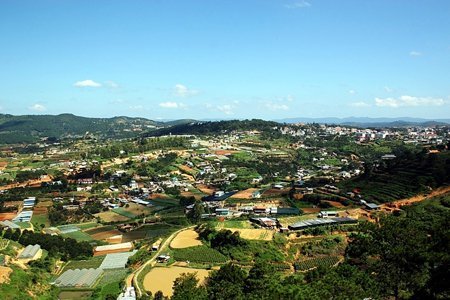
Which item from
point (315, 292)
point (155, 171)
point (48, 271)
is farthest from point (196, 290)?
point (155, 171)

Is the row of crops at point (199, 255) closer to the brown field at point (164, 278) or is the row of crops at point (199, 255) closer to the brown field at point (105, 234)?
the brown field at point (164, 278)

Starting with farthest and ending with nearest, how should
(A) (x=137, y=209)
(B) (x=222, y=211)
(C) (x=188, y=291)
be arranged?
(A) (x=137, y=209), (B) (x=222, y=211), (C) (x=188, y=291)

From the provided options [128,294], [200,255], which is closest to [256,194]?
[200,255]

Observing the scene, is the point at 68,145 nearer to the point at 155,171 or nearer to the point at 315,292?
the point at 155,171

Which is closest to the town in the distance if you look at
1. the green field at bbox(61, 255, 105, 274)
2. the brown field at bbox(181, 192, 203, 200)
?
the brown field at bbox(181, 192, 203, 200)

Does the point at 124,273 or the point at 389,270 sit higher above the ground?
the point at 389,270

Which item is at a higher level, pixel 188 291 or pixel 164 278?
pixel 188 291

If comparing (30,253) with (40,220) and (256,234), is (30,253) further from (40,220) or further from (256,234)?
(256,234)
